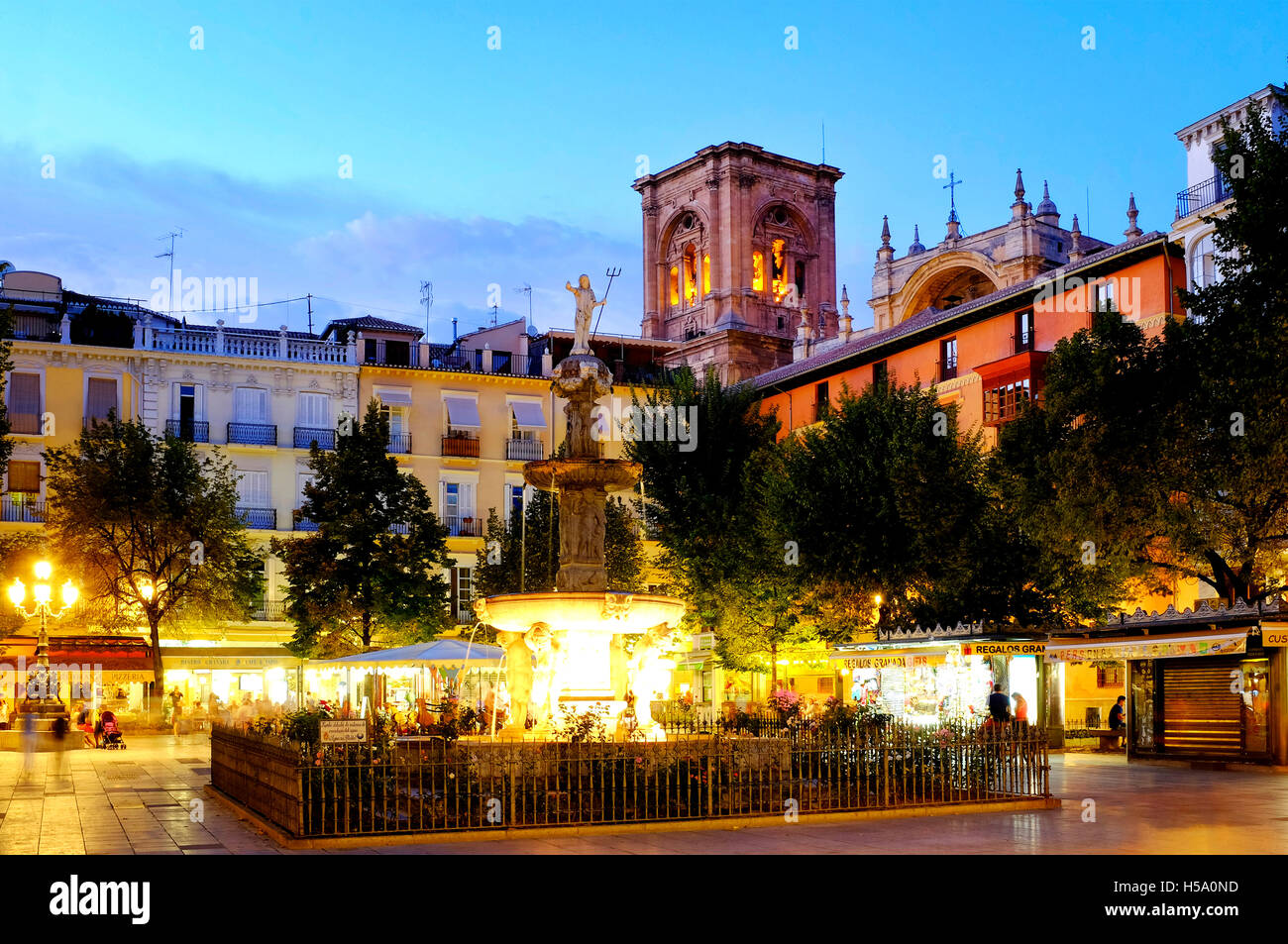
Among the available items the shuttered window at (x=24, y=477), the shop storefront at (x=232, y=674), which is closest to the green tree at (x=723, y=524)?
the shop storefront at (x=232, y=674)

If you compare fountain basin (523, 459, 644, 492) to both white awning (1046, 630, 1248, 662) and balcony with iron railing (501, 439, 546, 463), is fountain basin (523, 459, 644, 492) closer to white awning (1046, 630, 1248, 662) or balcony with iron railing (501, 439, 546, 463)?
white awning (1046, 630, 1248, 662)

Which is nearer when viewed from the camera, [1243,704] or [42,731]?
[1243,704]

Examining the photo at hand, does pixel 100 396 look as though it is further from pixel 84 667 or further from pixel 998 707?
pixel 998 707

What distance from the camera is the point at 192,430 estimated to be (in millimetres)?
49469

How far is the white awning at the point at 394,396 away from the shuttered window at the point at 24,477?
39.3 feet

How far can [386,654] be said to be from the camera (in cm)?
2806

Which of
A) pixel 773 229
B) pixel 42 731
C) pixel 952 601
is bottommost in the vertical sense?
pixel 42 731

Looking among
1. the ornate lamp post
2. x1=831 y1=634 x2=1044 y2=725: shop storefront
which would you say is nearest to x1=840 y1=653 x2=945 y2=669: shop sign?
x1=831 y1=634 x2=1044 y2=725: shop storefront

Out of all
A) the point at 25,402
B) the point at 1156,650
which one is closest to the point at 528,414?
A: the point at 25,402

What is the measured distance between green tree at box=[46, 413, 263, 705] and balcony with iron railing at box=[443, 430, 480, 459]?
11.1m

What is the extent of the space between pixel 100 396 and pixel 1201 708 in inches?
1480

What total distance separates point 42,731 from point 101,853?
1821cm

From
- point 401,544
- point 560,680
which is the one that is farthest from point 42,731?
point 560,680

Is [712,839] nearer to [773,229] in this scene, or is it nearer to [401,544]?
[401,544]
